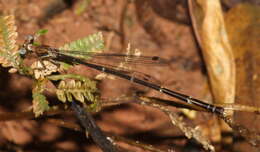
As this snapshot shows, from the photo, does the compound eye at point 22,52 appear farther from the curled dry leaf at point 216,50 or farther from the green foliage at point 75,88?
the curled dry leaf at point 216,50

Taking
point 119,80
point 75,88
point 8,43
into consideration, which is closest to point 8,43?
point 8,43

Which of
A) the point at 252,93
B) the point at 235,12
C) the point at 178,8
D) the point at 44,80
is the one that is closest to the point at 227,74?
the point at 252,93

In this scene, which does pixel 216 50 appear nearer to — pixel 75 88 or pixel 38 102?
pixel 75 88

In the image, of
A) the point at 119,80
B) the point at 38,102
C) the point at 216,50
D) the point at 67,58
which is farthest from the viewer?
the point at 216,50

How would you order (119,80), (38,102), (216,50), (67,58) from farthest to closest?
(216,50) → (119,80) → (67,58) → (38,102)

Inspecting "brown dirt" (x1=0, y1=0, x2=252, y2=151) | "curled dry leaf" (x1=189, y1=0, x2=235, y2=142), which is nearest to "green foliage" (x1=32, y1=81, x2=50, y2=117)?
"brown dirt" (x1=0, y1=0, x2=252, y2=151)

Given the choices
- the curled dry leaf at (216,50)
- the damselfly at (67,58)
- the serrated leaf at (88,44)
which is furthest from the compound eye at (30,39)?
the curled dry leaf at (216,50)

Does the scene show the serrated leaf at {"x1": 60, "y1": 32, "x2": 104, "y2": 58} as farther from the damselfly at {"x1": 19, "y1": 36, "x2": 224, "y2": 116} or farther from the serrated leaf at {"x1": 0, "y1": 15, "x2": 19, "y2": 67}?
the serrated leaf at {"x1": 0, "y1": 15, "x2": 19, "y2": 67}

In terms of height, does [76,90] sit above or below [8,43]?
below

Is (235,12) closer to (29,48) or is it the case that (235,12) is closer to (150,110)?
(150,110)
